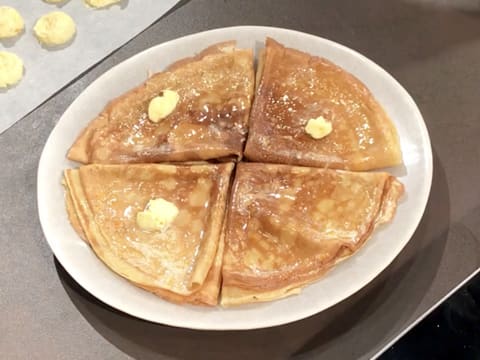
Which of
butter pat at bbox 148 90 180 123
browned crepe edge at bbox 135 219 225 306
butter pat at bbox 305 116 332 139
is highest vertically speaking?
butter pat at bbox 148 90 180 123

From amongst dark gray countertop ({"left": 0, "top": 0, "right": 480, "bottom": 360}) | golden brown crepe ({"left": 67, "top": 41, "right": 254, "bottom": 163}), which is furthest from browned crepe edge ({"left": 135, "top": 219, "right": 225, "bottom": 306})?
golden brown crepe ({"left": 67, "top": 41, "right": 254, "bottom": 163})

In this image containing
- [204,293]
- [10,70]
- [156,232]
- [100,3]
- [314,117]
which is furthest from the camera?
[100,3]

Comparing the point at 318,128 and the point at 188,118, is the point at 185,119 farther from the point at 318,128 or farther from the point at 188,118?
the point at 318,128

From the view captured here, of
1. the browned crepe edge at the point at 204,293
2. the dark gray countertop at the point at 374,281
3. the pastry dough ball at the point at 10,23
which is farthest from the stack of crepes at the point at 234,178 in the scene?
the pastry dough ball at the point at 10,23

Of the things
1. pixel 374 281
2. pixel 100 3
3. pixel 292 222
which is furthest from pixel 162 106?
pixel 374 281

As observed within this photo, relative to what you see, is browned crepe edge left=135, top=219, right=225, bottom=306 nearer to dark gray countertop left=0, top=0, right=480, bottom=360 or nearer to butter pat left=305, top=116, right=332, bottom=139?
dark gray countertop left=0, top=0, right=480, bottom=360

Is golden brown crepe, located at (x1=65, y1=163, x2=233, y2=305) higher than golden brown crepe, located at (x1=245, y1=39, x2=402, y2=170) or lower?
lower
